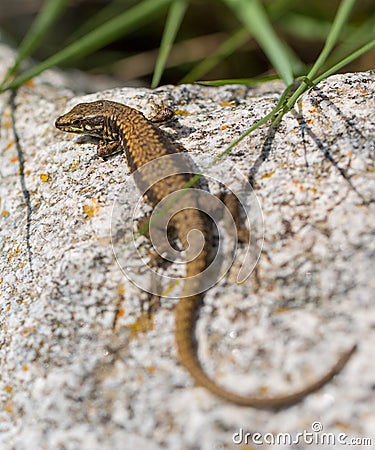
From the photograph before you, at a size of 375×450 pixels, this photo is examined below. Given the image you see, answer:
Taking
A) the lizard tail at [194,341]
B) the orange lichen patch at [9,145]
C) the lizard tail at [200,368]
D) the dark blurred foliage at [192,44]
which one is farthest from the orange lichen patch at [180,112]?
the dark blurred foliage at [192,44]

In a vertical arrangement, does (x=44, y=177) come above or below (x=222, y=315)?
above

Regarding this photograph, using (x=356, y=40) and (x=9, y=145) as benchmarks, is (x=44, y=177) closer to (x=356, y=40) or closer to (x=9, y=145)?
(x=9, y=145)

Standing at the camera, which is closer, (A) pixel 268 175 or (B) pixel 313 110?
(A) pixel 268 175

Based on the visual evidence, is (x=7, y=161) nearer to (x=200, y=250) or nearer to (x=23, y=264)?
(x=23, y=264)

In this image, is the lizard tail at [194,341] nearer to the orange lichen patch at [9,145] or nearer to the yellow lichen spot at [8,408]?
the yellow lichen spot at [8,408]

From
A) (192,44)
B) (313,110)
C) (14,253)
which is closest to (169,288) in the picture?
(14,253)
